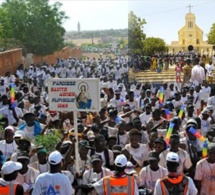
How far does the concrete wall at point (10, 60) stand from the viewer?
23.2 metres

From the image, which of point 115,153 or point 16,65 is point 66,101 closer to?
point 115,153

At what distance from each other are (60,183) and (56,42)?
98.0 ft

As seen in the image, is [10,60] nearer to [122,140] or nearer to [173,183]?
[122,140]

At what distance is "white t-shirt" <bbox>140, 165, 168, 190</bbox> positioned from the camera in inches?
221

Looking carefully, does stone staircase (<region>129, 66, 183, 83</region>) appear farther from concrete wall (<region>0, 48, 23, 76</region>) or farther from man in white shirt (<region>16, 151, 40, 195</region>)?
man in white shirt (<region>16, 151, 40, 195</region>)

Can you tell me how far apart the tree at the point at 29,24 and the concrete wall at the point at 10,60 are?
20.7ft

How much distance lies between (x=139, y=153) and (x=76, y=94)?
1.23 meters

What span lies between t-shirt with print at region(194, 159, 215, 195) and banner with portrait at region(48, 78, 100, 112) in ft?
5.32

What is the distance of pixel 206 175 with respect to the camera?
5.73 meters

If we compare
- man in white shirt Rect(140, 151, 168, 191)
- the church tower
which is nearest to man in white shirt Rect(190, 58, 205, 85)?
man in white shirt Rect(140, 151, 168, 191)

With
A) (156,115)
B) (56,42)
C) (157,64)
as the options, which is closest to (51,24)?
(56,42)

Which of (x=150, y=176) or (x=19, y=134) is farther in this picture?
(x=19, y=134)

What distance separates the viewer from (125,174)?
4.99 metres

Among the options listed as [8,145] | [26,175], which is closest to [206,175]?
[26,175]
